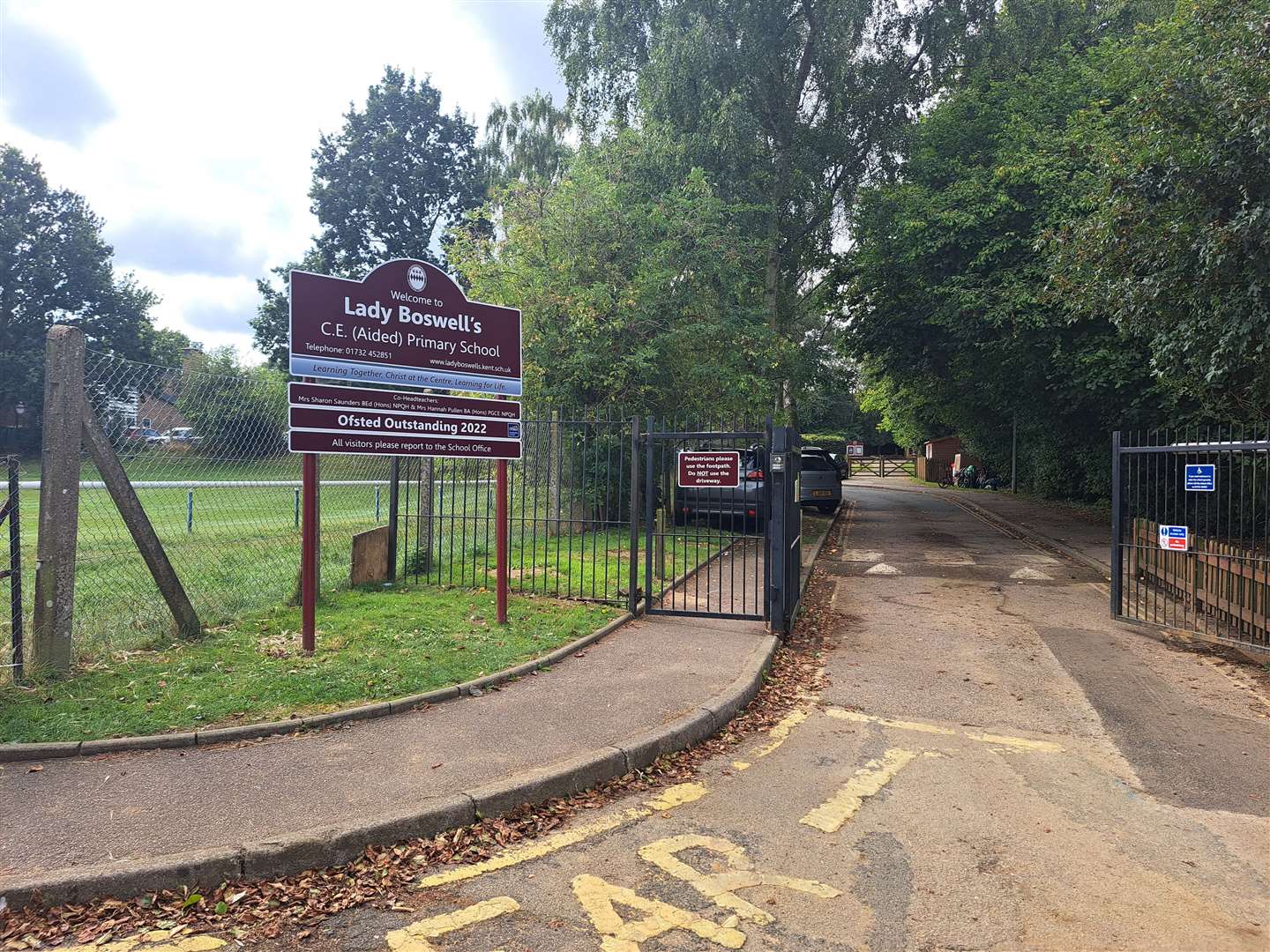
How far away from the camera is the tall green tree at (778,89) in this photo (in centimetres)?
1784

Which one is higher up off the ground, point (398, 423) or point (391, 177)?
point (391, 177)

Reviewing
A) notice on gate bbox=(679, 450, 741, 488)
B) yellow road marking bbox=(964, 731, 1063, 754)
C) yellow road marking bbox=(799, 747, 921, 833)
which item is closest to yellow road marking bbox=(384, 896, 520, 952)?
yellow road marking bbox=(799, 747, 921, 833)

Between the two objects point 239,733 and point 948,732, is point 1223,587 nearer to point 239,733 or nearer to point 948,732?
point 948,732

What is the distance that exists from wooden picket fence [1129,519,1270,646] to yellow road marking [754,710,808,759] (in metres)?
4.92

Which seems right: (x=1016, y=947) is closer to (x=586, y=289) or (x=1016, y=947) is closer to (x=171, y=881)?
(x=171, y=881)

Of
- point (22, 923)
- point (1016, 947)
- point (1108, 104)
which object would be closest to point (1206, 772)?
point (1016, 947)

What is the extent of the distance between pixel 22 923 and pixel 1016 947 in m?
3.81

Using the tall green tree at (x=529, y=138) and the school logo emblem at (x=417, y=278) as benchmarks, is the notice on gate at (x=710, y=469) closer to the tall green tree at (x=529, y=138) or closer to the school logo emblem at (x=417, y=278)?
the school logo emblem at (x=417, y=278)

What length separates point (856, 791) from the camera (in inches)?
171

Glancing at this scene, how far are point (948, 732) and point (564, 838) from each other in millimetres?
2971

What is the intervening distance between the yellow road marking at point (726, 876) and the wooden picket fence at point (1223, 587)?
21.2 ft

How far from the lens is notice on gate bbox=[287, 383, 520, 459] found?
247 inches

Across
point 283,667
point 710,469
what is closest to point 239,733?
point 283,667

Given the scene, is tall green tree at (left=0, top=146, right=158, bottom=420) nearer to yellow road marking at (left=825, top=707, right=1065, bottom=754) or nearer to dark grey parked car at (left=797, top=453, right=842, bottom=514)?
dark grey parked car at (left=797, top=453, right=842, bottom=514)
